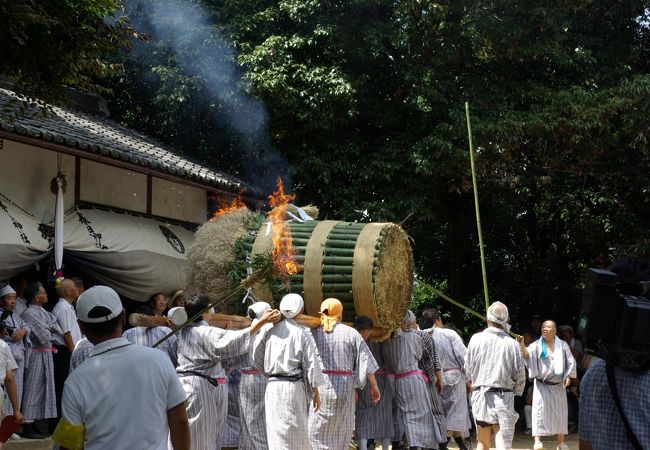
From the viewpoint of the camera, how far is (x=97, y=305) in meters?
4.65

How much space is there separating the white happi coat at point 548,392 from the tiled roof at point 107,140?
19.8 ft

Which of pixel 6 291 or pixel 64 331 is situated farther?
pixel 64 331

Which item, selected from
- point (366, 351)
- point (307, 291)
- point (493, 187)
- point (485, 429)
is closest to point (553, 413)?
point (485, 429)

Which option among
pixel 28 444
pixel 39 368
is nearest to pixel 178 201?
pixel 39 368

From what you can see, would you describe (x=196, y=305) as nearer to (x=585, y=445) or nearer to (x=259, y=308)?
(x=259, y=308)

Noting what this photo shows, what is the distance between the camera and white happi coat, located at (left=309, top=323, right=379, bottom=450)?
10258 millimetres

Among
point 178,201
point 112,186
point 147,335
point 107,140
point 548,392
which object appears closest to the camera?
point 147,335

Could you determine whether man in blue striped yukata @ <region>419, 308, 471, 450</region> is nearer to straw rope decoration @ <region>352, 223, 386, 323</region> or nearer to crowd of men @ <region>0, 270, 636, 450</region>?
crowd of men @ <region>0, 270, 636, 450</region>

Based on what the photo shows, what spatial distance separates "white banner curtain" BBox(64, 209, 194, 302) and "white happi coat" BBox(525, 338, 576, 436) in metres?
5.01

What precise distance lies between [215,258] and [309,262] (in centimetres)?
104

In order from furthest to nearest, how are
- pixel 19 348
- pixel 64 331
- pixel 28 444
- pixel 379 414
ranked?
1. pixel 379 414
2. pixel 64 331
3. pixel 28 444
4. pixel 19 348

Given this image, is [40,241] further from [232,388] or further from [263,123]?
[263,123]

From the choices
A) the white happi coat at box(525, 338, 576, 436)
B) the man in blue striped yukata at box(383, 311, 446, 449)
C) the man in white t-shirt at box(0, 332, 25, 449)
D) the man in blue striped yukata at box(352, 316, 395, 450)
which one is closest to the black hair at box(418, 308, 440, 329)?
the man in blue striped yukata at box(383, 311, 446, 449)

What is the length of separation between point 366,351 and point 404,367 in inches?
70.9
